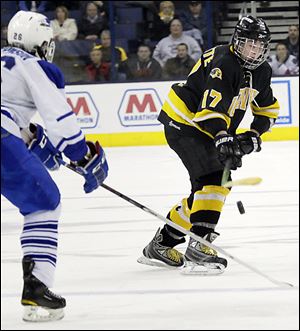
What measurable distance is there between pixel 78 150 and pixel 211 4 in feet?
21.2

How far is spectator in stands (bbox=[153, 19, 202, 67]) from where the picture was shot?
883 cm

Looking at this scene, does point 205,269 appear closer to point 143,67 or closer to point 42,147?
point 42,147

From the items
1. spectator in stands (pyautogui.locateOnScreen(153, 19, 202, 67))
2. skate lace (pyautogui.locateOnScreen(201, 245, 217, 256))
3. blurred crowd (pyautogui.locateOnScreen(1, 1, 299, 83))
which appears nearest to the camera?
skate lace (pyautogui.locateOnScreen(201, 245, 217, 256))

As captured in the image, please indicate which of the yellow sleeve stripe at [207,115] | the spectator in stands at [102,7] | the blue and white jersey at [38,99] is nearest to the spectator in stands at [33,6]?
the spectator in stands at [102,7]

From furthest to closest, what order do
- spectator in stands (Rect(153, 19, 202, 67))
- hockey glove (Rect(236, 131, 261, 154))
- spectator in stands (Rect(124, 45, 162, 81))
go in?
spectator in stands (Rect(153, 19, 202, 67)) → spectator in stands (Rect(124, 45, 162, 81)) → hockey glove (Rect(236, 131, 261, 154))

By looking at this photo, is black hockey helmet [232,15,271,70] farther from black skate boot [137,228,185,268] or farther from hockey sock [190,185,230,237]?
black skate boot [137,228,185,268]

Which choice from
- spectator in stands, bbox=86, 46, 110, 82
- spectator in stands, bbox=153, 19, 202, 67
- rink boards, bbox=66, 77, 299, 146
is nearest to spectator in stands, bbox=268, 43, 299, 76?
rink boards, bbox=66, 77, 299, 146

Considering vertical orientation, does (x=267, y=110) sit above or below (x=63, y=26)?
above

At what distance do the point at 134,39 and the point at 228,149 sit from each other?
5580 millimetres

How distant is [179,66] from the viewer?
870 centimetres

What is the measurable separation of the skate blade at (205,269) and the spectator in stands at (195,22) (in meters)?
5.32

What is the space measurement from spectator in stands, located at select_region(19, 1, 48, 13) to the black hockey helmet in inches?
210

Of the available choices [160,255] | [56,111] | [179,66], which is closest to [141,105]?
[179,66]

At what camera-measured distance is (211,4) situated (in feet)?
30.1
